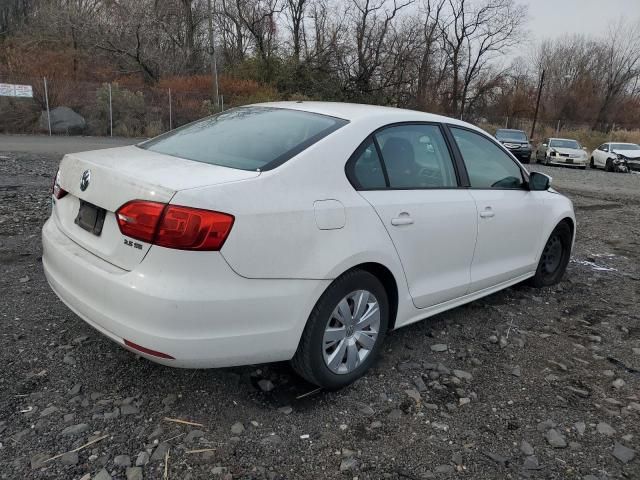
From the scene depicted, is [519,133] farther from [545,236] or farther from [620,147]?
[545,236]

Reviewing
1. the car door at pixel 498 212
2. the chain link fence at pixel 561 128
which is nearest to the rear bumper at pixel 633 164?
the chain link fence at pixel 561 128

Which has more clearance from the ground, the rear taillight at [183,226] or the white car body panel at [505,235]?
the rear taillight at [183,226]

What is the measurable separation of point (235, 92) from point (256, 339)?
30.2 metres

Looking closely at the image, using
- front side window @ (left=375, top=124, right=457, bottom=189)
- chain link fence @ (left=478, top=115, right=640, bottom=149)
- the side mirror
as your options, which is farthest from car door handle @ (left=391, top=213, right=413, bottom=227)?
chain link fence @ (left=478, top=115, right=640, bottom=149)

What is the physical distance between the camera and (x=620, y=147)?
2533 cm

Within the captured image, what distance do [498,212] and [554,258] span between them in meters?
1.50

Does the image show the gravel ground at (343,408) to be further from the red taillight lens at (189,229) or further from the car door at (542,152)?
the car door at (542,152)

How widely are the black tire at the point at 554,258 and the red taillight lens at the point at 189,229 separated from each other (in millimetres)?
3445

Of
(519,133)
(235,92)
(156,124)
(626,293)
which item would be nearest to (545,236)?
(626,293)

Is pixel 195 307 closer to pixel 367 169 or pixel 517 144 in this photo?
pixel 367 169

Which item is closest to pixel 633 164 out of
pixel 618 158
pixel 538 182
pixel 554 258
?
pixel 618 158

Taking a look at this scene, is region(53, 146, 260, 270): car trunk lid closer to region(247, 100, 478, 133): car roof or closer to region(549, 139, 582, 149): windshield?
region(247, 100, 478, 133): car roof

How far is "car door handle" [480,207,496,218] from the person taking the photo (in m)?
3.72

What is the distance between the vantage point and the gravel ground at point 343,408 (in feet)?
7.79
